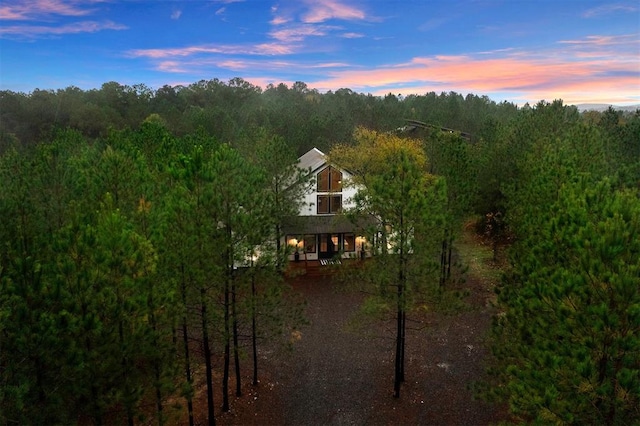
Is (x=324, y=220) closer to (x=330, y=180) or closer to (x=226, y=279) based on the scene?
(x=330, y=180)

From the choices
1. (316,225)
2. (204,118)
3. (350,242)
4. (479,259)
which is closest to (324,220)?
(316,225)

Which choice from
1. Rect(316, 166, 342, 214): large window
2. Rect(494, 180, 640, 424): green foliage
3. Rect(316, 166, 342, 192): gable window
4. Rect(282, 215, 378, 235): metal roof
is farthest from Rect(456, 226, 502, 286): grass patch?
Rect(494, 180, 640, 424): green foliage

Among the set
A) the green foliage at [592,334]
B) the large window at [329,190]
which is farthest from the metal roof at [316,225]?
the green foliage at [592,334]

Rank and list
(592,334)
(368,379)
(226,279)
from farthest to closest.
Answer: (368,379)
(226,279)
(592,334)

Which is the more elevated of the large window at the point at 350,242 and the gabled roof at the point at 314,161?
the gabled roof at the point at 314,161

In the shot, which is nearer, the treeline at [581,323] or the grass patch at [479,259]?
the treeline at [581,323]

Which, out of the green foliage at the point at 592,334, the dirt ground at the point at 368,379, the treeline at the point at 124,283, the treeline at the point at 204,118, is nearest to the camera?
the green foliage at the point at 592,334

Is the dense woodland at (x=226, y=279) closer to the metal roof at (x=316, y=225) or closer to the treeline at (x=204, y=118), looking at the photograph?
the metal roof at (x=316, y=225)
